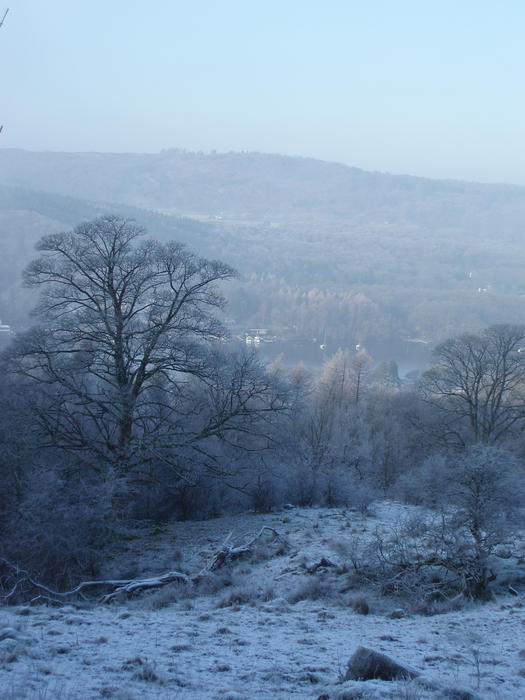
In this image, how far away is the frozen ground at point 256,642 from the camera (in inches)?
177

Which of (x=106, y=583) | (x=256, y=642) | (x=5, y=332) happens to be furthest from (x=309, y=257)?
(x=256, y=642)

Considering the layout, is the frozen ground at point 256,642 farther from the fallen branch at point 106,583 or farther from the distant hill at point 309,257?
the distant hill at point 309,257

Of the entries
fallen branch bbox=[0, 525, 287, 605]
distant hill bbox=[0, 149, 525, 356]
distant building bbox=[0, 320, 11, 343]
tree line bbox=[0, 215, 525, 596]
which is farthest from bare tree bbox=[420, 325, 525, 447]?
distant hill bbox=[0, 149, 525, 356]

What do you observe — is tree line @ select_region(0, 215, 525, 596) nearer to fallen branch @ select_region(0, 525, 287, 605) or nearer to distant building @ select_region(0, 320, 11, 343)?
fallen branch @ select_region(0, 525, 287, 605)

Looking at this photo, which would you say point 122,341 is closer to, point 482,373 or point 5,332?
point 482,373

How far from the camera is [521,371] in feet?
65.9

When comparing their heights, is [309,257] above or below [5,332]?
above

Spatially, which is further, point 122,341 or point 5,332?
point 5,332

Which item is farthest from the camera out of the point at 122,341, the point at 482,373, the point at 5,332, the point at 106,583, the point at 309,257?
the point at 309,257

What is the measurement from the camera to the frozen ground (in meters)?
4.50

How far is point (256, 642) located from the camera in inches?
224

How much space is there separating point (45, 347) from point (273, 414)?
16.4 ft

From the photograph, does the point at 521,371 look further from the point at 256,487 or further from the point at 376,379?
the point at 376,379

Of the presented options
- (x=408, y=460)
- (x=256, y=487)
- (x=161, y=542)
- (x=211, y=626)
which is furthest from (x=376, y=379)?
(x=211, y=626)
